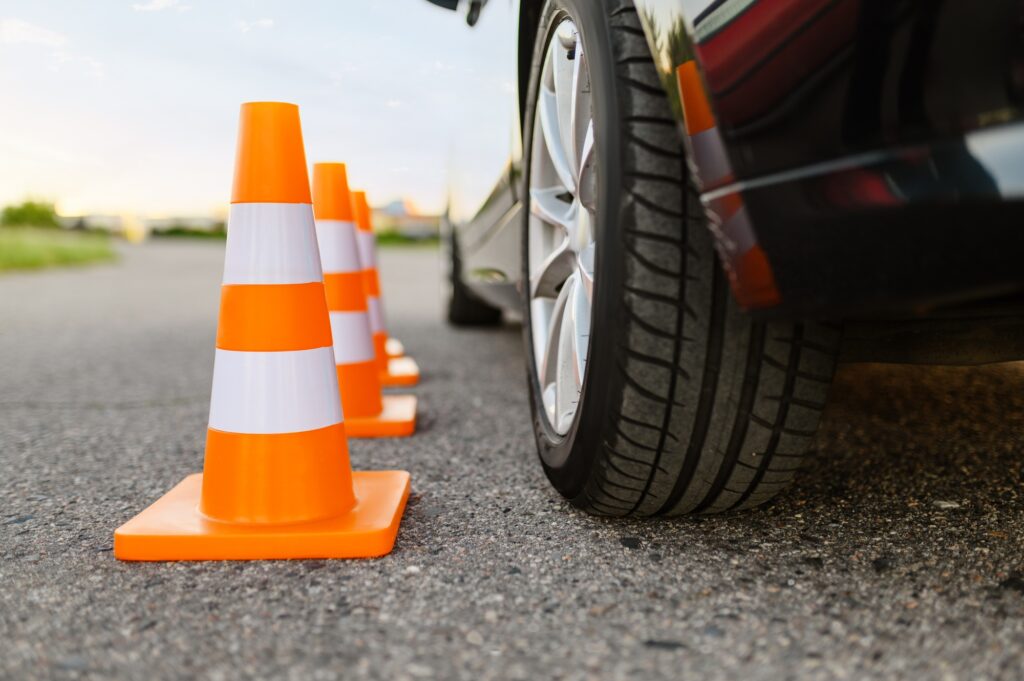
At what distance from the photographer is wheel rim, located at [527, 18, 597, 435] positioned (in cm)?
154

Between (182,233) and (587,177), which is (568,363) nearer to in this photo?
(587,177)

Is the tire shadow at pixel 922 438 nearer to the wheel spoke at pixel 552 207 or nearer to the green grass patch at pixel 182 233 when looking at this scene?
the wheel spoke at pixel 552 207

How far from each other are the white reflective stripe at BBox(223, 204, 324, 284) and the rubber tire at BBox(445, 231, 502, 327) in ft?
11.1

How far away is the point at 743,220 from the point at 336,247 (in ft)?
5.32

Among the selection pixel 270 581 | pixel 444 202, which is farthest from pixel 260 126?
pixel 444 202

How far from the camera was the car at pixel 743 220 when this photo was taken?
36.7 inches

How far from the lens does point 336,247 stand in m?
2.47

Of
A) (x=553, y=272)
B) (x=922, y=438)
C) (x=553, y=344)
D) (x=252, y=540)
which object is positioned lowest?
(x=252, y=540)

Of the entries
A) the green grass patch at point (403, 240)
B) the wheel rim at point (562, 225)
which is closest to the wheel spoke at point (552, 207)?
the wheel rim at point (562, 225)

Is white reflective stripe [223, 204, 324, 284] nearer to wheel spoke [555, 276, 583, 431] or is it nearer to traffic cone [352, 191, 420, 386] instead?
wheel spoke [555, 276, 583, 431]

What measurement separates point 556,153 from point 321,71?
→ 1.94 feet

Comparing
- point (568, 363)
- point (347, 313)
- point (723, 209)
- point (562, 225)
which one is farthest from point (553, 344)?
point (347, 313)

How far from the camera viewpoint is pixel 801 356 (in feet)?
4.33

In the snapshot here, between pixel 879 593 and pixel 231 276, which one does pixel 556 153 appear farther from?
pixel 879 593
